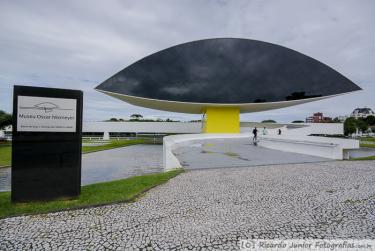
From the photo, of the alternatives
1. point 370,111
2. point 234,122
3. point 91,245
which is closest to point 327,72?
point 234,122

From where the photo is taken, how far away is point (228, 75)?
106ft

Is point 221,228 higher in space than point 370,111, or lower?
lower

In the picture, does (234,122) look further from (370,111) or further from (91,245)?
(370,111)

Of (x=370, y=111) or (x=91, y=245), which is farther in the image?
(x=370, y=111)

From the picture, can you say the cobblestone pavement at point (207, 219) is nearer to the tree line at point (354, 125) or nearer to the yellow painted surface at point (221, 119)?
the yellow painted surface at point (221, 119)

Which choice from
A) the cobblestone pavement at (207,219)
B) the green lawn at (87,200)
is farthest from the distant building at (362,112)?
the green lawn at (87,200)

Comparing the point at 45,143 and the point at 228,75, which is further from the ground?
the point at 228,75

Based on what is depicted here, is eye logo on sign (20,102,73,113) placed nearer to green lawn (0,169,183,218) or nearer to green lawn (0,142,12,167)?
green lawn (0,169,183,218)

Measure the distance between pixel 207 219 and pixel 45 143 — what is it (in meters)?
3.86

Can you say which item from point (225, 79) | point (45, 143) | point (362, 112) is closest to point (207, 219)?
point (45, 143)

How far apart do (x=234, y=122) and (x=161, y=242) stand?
1233 inches

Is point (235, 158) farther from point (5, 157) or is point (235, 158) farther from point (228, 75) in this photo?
point (228, 75)

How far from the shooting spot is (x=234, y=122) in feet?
109

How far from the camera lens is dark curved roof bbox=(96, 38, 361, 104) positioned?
31.1m
